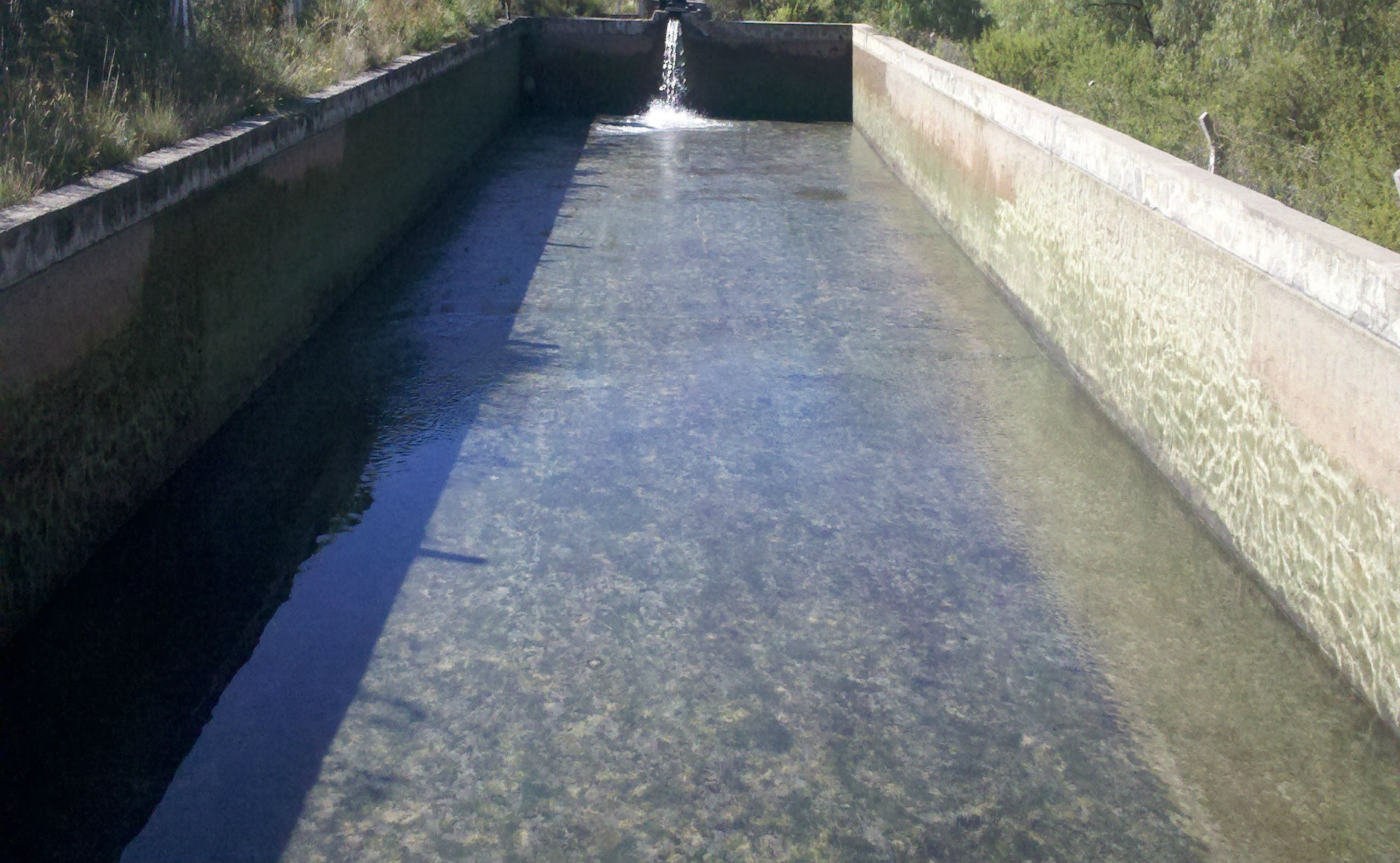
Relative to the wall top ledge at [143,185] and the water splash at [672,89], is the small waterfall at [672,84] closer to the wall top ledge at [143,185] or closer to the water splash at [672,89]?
the water splash at [672,89]

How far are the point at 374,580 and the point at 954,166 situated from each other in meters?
7.32

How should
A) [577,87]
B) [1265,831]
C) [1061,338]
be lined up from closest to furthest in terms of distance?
[1265,831] < [1061,338] < [577,87]

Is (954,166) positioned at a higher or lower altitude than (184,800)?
higher

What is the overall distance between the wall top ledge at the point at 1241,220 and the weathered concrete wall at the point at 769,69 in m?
10.7

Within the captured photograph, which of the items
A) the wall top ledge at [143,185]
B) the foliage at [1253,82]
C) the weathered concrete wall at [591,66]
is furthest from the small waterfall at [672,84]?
the wall top ledge at [143,185]

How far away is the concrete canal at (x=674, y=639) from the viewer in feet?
11.7

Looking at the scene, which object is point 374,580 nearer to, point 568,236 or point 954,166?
point 568,236

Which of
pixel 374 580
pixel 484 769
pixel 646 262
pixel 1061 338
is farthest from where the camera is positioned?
pixel 646 262

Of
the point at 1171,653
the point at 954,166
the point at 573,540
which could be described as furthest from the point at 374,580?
the point at 954,166

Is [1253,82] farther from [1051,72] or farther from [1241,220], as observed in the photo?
[1241,220]

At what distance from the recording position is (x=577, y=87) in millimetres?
19609

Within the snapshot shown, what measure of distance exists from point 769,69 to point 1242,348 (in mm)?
15497

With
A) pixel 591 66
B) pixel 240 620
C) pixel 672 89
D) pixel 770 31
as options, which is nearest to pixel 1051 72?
pixel 770 31

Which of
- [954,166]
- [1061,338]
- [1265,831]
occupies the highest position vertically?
[954,166]
